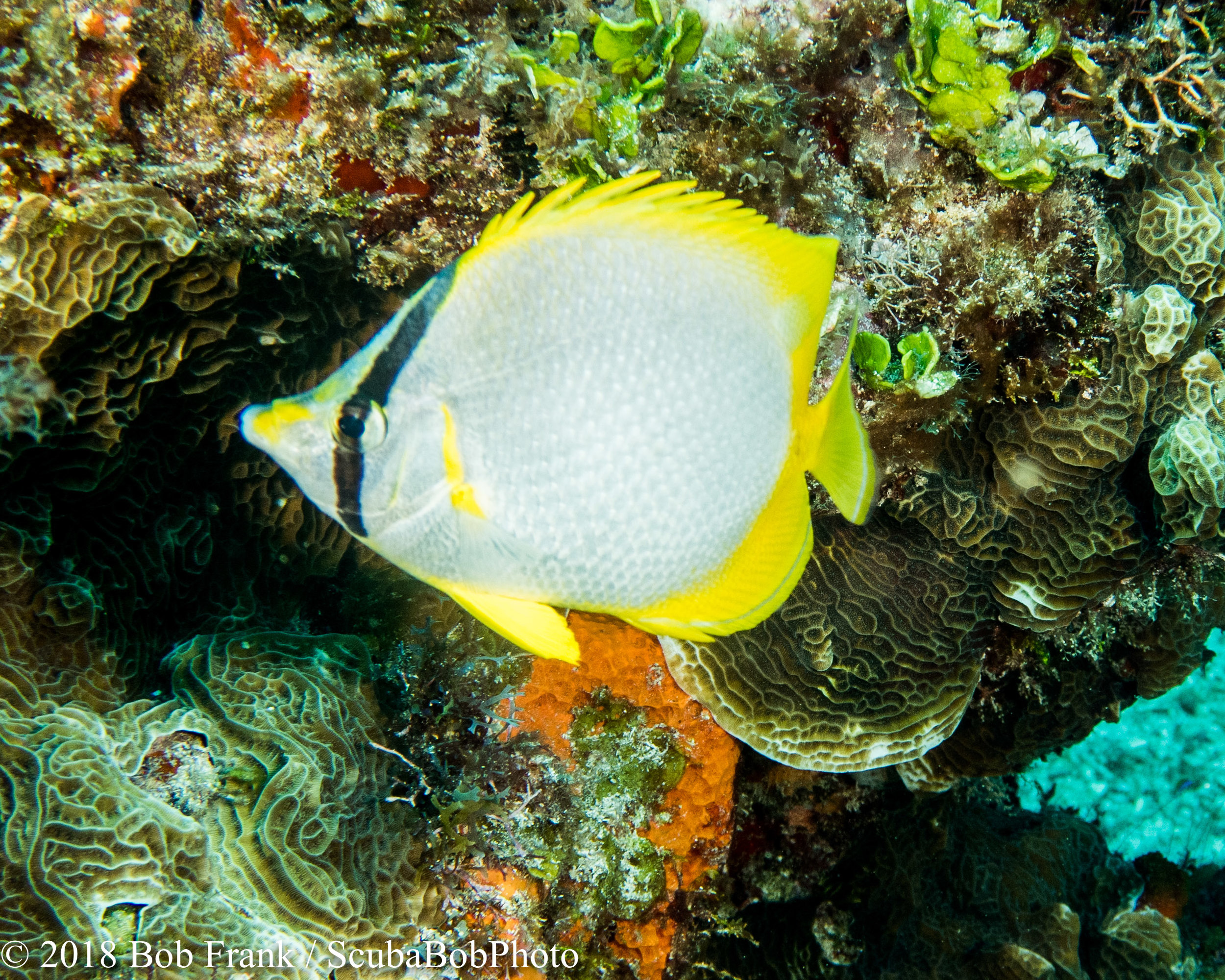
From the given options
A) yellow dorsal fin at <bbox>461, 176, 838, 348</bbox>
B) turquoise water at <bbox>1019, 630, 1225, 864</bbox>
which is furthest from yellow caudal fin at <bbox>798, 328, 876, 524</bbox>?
turquoise water at <bbox>1019, 630, 1225, 864</bbox>

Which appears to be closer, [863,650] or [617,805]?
[617,805]

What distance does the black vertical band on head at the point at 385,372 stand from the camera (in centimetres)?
130

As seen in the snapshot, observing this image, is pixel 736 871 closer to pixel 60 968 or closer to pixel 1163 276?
pixel 60 968

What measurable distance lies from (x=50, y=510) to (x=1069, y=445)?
446cm

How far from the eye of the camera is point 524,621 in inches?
57.7

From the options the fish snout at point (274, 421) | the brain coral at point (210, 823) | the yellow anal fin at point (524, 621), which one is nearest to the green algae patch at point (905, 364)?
the yellow anal fin at point (524, 621)

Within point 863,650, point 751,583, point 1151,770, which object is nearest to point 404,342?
point 751,583

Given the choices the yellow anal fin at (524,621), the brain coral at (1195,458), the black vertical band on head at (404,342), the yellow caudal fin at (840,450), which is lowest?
the brain coral at (1195,458)

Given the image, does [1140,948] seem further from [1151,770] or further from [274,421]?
[274,421]

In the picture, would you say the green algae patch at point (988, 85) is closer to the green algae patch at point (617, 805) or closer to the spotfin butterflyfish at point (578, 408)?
the spotfin butterflyfish at point (578, 408)

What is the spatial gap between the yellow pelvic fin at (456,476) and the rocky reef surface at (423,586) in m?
1.65

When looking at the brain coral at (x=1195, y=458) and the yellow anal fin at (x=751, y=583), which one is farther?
the brain coral at (x=1195, y=458)

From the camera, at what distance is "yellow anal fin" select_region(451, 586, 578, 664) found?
1409mm

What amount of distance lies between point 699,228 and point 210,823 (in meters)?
2.78
